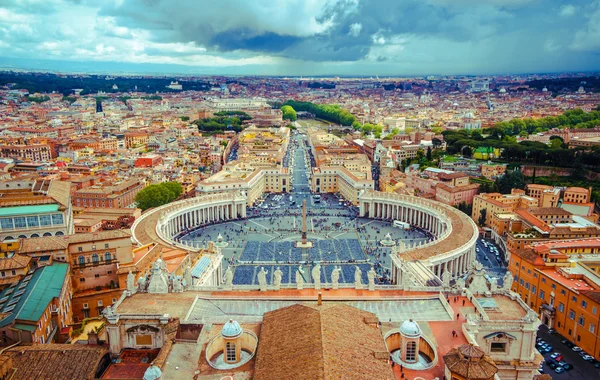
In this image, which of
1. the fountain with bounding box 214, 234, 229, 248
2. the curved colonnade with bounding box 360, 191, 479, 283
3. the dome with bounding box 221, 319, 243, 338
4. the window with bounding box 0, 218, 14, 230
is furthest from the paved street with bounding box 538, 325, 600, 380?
the window with bounding box 0, 218, 14, 230

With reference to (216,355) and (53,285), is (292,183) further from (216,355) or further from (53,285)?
(216,355)

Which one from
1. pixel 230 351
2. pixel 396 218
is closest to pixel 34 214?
pixel 230 351

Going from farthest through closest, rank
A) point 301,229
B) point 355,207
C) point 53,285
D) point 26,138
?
point 26,138 → point 355,207 → point 301,229 → point 53,285

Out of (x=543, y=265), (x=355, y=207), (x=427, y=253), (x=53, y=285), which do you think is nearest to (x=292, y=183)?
(x=355, y=207)

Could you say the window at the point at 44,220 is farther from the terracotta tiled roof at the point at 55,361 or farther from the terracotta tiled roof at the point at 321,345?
the terracotta tiled roof at the point at 321,345

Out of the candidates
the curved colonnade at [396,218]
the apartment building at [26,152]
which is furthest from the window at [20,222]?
the apartment building at [26,152]

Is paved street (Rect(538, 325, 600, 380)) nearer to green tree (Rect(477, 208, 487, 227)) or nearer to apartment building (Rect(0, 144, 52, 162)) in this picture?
green tree (Rect(477, 208, 487, 227))
